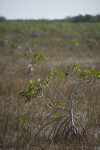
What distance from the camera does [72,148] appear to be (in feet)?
7.06

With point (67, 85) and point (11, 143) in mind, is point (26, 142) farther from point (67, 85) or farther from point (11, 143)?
point (67, 85)

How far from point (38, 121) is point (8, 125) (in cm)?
57

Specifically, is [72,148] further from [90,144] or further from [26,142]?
[26,142]

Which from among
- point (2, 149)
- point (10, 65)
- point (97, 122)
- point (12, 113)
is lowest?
point (2, 149)

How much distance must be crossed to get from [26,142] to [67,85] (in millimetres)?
2322

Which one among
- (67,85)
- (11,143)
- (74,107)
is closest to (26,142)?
(11,143)

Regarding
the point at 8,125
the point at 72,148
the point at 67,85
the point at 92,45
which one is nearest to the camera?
the point at 72,148

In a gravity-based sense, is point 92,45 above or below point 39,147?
above

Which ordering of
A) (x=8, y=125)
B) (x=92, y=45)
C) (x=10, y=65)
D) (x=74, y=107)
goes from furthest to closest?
(x=92, y=45) < (x=10, y=65) < (x=74, y=107) < (x=8, y=125)

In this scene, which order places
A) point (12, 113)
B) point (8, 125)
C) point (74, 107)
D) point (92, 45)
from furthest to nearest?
point (92, 45)
point (74, 107)
point (12, 113)
point (8, 125)

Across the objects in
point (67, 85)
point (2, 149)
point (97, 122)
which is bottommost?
point (2, 149)

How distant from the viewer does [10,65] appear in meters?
6.86

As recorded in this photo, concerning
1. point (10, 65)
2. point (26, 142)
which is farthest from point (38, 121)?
point (10, 65)

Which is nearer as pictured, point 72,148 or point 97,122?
point 72,148
